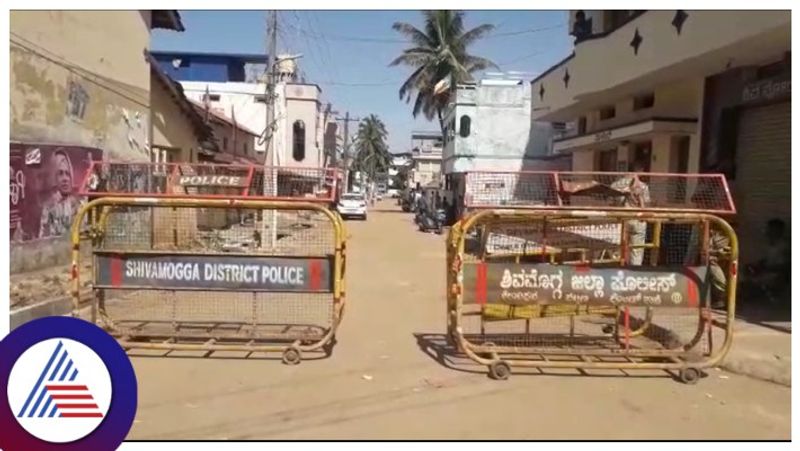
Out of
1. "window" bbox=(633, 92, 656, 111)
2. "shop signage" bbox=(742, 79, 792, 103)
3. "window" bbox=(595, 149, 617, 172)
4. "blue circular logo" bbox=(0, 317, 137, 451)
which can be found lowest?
"blue circular logo" bbox=(0, 317, 137, 451)

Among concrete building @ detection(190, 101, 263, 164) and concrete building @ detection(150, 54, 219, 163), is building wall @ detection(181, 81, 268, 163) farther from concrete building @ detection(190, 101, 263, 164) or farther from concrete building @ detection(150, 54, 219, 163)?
concrete building @ detection(150, 54, 219, 163)

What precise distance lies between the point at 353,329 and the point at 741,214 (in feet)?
20.5

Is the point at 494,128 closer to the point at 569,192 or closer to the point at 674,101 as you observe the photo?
the point at 674,101

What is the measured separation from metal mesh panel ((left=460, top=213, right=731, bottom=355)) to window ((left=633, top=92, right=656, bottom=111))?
217 inches

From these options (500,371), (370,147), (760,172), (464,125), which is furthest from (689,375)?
(370,147)

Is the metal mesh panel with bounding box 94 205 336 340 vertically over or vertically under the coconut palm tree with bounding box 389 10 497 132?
under

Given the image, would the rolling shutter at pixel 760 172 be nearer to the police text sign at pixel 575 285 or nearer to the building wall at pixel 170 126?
the police text sign at pixel 575 285

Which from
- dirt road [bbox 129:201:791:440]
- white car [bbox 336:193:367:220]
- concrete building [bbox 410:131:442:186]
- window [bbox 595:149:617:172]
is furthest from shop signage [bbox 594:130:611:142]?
concrete building [bbox 410:131:442:186]

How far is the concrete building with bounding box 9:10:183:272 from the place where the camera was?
6522mm

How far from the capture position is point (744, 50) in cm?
786

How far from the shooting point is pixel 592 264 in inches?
215

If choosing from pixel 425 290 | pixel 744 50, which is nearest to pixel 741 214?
pixel 744 50

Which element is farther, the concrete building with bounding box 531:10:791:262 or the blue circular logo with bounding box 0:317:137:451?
the concrete building with bounding box 531:10:791:262

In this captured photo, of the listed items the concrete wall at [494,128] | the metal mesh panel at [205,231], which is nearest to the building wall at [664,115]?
the metal mesh panel at [205,231]
